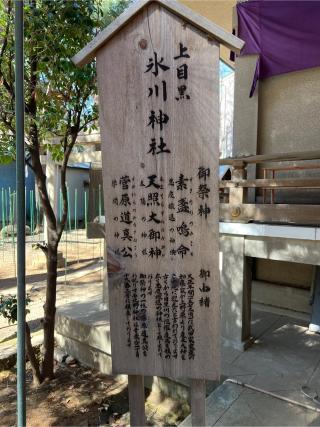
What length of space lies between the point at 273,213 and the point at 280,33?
258cm

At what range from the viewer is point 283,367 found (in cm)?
369

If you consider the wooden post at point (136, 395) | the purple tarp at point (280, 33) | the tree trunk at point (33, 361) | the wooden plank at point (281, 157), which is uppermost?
the purple tarp at point (280, 33)

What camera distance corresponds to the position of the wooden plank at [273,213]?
3.63 m

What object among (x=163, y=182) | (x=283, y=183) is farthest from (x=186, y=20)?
(x=283, y=183)

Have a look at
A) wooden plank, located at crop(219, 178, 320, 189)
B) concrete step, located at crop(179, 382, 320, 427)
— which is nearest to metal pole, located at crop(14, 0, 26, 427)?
concrete step, located at crop(179, 382, 320, 427)

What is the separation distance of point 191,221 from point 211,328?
0.65m

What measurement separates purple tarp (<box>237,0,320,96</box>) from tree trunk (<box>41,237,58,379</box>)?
3647mm

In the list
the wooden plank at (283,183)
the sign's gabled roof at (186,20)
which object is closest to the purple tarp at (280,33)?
the wooden plank at (283,183)

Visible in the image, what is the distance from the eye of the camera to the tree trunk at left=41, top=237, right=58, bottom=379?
3.85m

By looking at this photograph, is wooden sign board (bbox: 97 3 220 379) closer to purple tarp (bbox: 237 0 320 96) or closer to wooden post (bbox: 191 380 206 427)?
wooden post (bbox: 191 380 206 427)

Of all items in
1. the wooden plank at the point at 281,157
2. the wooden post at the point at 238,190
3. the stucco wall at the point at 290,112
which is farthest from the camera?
the stucco wall at the point at 290,112

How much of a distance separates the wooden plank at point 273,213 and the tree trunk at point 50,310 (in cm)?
212

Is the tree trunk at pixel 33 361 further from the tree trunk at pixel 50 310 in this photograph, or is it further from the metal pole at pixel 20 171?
the metal pole at pixel 20 171

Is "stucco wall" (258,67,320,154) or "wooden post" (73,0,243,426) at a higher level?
"stucco wall" (258,67,320,154)
